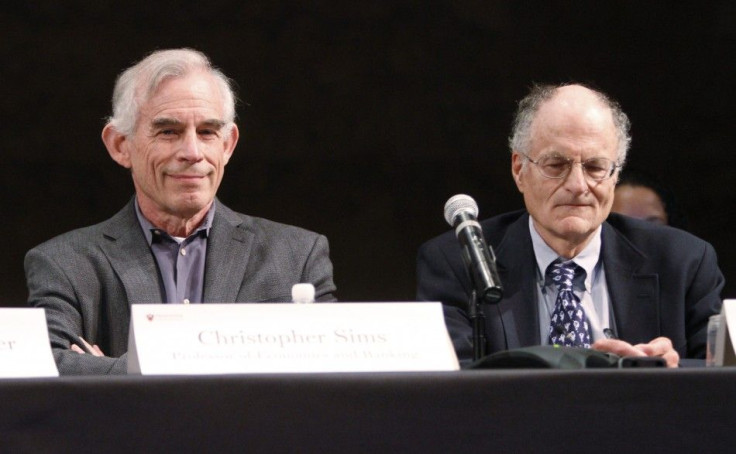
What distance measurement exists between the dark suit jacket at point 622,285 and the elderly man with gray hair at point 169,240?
31 cm

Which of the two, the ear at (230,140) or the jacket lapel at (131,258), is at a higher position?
the ear at (230,140)

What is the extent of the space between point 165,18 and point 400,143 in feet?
3.19

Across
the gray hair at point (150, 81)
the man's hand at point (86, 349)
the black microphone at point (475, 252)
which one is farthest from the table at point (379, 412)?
the gray hair at point (150, 81)

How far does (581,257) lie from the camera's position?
9.16 feet

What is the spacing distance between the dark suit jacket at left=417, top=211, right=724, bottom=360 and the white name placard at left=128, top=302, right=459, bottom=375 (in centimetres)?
89

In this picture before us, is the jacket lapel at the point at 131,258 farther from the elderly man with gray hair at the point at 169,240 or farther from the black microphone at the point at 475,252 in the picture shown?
the black microphone at the point at 475,252

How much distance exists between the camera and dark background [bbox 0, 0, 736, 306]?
4.12 m

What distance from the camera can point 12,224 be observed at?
4152mm

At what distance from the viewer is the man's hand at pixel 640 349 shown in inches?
79.5

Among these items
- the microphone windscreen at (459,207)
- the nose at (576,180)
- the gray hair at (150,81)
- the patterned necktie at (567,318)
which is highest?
the gray hair at (150,81)

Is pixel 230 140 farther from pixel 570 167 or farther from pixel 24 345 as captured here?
pixel 24 345

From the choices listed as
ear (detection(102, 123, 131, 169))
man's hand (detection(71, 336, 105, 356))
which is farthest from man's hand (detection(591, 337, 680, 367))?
ear (detection(102, 123, 131, 169))

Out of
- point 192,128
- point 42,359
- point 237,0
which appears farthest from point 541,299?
point 237,0

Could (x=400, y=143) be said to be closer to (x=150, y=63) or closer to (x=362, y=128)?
(x=362, y=128)
